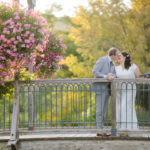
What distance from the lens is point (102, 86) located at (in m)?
7.48

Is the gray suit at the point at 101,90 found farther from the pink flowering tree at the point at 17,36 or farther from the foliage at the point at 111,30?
the foliage at the point at 111,30

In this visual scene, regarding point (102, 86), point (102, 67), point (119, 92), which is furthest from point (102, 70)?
point (119, 92)

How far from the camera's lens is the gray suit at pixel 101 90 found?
7.47m

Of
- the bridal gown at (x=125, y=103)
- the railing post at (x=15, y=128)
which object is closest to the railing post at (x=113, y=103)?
the bridal gown at (x=125, y=103)

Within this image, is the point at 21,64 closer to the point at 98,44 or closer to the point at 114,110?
the point at 114,110

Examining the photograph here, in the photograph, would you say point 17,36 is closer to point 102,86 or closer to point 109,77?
point 109,77

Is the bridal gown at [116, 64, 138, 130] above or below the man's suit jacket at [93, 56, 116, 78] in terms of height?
below

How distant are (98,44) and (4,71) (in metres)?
13.0

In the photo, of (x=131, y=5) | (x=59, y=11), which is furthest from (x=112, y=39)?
(x=59, y=11)

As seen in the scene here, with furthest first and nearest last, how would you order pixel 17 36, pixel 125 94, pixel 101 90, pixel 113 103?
pixel 125 94, pixel 101 90, pixel 113 103, pixel 17 36

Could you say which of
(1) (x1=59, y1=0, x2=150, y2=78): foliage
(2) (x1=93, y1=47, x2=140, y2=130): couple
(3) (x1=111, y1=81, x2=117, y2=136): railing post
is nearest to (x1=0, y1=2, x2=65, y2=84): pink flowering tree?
(2) (x1=93, y1=47, x2=140, y2=130): couple

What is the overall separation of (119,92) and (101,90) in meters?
0.71

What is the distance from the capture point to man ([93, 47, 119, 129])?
7.47 metres

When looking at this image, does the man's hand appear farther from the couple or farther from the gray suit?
the gray suit
